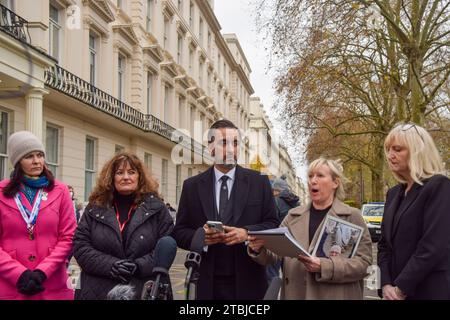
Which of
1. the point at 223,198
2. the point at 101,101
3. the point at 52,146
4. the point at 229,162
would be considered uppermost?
the point at 101,101

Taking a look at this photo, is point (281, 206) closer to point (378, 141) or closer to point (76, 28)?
point (76, 28)

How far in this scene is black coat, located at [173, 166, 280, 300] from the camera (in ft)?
12.6

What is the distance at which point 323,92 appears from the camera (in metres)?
23.1

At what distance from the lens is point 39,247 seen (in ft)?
12.6

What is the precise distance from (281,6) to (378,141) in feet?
59.0

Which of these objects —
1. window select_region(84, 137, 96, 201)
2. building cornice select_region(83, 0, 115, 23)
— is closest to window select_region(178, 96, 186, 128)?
building cornice select_region(83, 0, 115, 23)

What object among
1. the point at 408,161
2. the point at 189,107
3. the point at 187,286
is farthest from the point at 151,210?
the point at 189,107

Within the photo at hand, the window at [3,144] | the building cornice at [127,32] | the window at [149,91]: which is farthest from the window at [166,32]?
the window at [3,144]

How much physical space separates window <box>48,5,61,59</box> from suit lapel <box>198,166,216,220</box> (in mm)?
16311

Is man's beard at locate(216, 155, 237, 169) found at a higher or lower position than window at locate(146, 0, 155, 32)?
lower

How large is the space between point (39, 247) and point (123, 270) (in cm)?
79

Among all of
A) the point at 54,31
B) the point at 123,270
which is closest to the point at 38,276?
the point at 123,270

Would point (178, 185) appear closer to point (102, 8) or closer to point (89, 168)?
point (89, 168)

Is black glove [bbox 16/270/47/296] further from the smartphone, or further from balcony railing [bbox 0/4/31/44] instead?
balcony railing [bbox 0/4/31/44]
